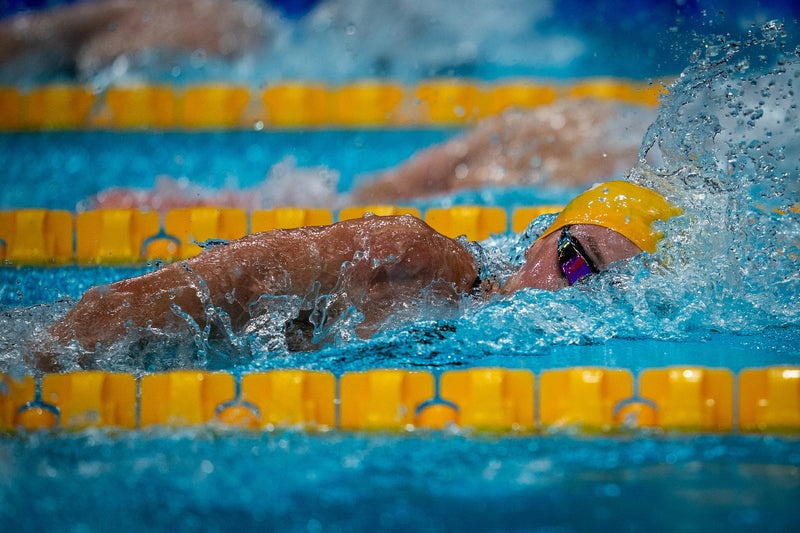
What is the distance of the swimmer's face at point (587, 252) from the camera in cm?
215

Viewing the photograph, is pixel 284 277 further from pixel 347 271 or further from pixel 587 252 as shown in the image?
pixel 587 252

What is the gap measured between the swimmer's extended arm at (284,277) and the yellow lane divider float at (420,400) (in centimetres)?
15

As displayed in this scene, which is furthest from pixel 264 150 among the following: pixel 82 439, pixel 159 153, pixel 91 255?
pixel 82 439

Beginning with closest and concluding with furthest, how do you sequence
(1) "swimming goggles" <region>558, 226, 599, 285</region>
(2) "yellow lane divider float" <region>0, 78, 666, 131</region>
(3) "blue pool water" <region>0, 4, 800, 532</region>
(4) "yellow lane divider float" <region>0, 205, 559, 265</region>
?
1. (3) "blue pool water" <region>0, 4, 800, 532</region>
2. (1) "swimming goggles" <region>558, 226, 599, 285</region>
3. (4) "yellow lane divider float" <region>0, 205, 559, 265</region>
4. (2) "yellow lane divider float" <region>0, 78, 666, 131</region>

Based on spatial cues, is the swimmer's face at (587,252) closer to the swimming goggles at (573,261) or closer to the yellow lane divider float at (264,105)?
the swimming goggles at (573,261)

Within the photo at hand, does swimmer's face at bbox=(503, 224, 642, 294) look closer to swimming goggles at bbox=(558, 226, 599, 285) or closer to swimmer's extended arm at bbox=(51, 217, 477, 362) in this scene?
swimming goggles at bbox=(558, 226, 599, 285)

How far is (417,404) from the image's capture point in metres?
1.88

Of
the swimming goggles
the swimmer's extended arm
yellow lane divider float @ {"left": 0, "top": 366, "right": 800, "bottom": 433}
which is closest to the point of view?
yellow lane divider float @ {"left": 0, "top": 366, "right": 800, "bottom": 433}

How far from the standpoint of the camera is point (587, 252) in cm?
215

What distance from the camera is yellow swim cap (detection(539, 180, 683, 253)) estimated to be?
7.15 feet

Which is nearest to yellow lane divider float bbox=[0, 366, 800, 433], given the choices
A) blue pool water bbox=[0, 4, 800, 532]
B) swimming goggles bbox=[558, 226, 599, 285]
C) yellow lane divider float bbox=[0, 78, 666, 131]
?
blue pool water bbox=[0, 4, 800, 532]

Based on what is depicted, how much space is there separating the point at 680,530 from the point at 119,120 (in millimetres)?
4962

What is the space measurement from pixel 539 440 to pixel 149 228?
2.24 m

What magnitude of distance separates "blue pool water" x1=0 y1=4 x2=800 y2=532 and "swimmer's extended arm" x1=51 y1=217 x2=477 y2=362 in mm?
91
